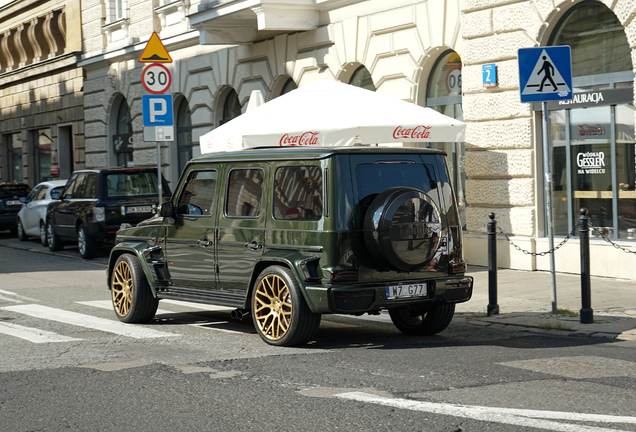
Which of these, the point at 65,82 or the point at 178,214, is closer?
the point at 178,214

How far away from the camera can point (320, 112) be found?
12.2m

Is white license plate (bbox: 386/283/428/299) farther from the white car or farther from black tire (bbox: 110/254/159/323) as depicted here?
the white car

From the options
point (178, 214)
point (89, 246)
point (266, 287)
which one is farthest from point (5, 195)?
point (266, 287)

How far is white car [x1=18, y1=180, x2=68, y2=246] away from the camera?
819 inches

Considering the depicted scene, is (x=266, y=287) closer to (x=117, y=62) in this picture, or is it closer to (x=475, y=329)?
(x=475, y=329)

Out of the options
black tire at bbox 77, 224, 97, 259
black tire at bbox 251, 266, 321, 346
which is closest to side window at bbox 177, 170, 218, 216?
black tire at bbox 251, 266, 321, 346

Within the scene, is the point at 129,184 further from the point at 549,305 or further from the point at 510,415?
the point at 510,415

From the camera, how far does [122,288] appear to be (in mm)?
9531

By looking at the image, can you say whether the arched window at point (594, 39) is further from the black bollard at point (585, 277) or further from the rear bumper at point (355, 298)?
Answer: the rear bumper at point (355, 298)

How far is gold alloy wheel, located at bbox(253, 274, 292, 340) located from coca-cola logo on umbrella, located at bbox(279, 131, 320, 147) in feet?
13.9

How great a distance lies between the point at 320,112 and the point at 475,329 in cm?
448

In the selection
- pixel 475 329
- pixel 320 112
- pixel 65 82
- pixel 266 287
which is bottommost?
pixel 475 329

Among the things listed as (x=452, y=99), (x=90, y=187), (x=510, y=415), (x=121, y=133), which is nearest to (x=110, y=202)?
(x=90, y=187)

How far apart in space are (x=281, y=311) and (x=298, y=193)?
1036 millimetres
